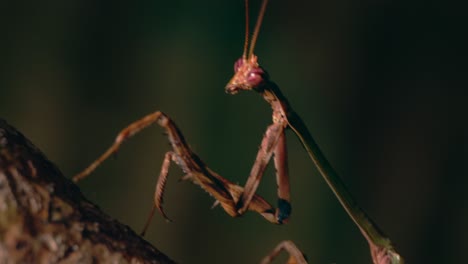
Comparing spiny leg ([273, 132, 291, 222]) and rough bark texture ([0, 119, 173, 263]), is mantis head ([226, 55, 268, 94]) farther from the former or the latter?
rough bark texture ([0, 119, 173, 263])

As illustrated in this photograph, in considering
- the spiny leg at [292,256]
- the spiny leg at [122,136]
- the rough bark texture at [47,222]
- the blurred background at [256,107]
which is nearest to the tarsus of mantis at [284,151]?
the spiny leg at [292,256]

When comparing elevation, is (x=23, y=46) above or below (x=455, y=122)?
above

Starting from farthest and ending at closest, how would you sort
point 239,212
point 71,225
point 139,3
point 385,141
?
point 139,3 → point 385,141 → point 239,212 → point 71,225

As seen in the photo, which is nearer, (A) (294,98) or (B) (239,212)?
(B) (239,212)

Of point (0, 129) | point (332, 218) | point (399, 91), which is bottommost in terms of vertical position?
point (332, 218)

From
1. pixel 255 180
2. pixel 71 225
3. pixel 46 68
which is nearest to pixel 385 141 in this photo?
pixel 46 68

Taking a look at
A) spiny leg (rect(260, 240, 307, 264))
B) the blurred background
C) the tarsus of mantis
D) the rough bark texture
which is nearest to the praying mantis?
the tarsus of mantis

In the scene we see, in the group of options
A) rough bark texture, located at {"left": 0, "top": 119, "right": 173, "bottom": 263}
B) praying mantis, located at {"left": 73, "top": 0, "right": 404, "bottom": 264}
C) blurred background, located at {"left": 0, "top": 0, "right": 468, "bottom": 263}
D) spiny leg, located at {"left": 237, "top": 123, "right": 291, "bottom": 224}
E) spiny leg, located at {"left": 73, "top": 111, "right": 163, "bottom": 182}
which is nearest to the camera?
rough bark texture, located at {"left": 0, "top": 119, "right": 173, "bottom": 263}

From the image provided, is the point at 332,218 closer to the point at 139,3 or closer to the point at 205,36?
the point at 205,36
